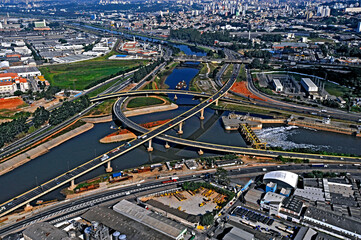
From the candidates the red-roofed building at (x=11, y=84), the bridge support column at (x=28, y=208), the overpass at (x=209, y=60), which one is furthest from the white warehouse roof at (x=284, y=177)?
the overpass at (x=209, y=60)

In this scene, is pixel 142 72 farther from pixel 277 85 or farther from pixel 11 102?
pixel 277 85

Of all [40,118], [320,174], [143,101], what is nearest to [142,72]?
[143,101]

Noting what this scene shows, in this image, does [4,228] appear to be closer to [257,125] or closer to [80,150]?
[80,150]

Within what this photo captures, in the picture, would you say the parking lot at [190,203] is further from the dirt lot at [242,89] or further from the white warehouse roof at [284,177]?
the dirt lot at [242,89]

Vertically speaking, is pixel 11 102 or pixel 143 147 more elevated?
pixel 11 102

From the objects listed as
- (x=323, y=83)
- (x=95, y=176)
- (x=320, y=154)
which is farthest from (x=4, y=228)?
(x=323, y=83)

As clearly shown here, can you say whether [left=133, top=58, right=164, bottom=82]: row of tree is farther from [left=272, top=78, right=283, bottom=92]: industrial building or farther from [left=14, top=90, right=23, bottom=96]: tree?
[left=272, top=78, right=283, bottom=92]: industrial building
